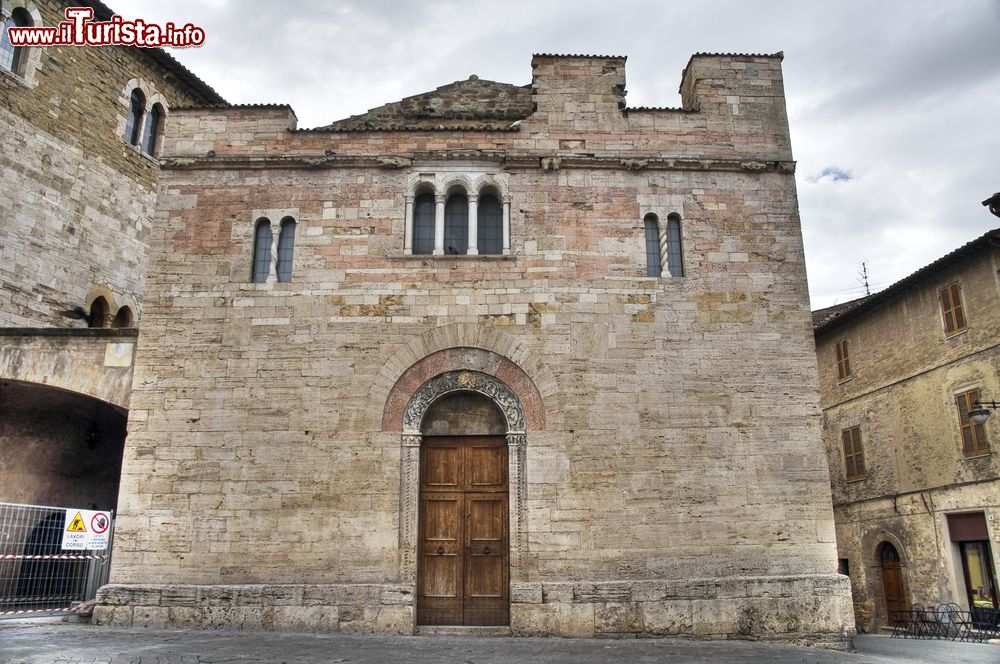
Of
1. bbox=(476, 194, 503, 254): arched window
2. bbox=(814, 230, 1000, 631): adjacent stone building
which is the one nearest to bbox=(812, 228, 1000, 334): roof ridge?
bbox=(814, 230, 1000, 631): adjacent stone building

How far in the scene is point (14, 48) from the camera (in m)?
16.9

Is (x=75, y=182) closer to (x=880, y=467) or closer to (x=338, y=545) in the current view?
(x=338, y=545)

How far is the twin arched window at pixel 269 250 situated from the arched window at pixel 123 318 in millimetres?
7758

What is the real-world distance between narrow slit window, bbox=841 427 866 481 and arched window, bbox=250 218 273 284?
18.0 m

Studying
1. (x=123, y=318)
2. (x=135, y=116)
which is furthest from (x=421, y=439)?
(x=135, y=116)

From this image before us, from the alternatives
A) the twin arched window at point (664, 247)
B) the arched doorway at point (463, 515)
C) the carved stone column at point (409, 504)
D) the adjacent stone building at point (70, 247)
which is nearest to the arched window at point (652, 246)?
the twin arched window at point (664, 247)

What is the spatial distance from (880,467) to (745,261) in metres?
12.1

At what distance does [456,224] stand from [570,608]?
6549 mm

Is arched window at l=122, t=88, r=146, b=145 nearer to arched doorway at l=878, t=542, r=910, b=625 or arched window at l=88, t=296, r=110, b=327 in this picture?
arched window at l=88, t=296, r=110, b=327

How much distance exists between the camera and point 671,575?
11375 millimetres

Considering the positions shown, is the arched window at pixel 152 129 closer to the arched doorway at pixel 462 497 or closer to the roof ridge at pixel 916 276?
the arched doorway at pixel 462 497

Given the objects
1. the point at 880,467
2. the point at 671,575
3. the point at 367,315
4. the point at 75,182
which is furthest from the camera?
the point at 880,467

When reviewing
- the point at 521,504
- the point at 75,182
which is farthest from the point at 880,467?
the point at 75,182

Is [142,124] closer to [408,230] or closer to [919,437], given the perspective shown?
[408,230]
